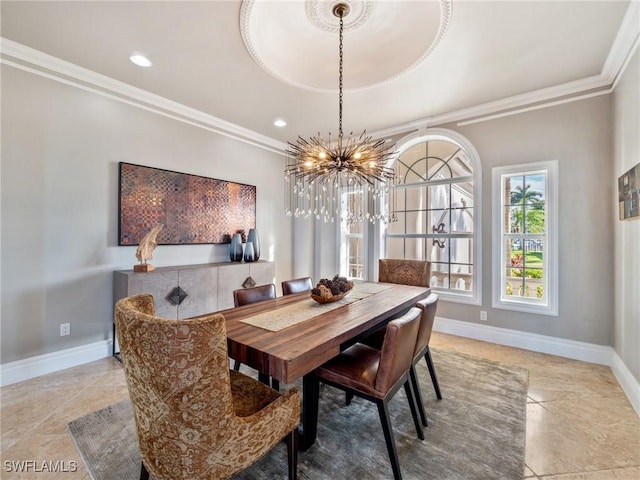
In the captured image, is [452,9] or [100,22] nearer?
[452,9]

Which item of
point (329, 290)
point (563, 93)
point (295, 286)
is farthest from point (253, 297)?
point (563, 93)

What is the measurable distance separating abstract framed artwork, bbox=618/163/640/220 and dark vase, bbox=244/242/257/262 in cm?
385

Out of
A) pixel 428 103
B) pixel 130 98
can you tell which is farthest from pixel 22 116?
pixel 428 103

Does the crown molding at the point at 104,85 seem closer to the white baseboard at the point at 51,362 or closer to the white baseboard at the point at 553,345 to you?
the white baseboard at the point at 51,362

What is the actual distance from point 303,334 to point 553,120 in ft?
11.9

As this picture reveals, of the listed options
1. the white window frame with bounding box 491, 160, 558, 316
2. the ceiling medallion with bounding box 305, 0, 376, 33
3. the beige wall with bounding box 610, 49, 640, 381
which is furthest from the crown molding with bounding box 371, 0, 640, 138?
the ceiling medallion with bounding box 305, 0, 376, 33

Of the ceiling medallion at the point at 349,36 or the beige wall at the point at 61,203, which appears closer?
the ceiling medallion at the point at 349,36

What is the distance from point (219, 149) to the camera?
13.0ft

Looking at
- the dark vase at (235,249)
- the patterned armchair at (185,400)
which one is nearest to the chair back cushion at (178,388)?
the patterned armchair at (185,400)

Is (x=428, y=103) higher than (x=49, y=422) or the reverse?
higher

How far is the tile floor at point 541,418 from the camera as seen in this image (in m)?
1.59

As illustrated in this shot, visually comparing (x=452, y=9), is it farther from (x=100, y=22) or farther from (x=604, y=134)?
(x=100, y=22)

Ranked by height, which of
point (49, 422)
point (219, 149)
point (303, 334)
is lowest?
point (49, 422)

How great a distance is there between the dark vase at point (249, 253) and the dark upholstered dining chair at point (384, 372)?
2455mm
